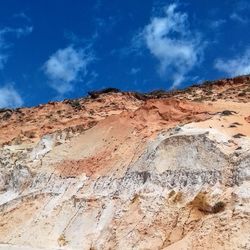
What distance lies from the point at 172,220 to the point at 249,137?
6.26m

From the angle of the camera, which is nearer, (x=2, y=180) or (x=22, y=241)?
(x=22, y=241)

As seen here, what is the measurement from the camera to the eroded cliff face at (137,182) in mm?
24969

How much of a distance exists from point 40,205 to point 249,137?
39.1 ft

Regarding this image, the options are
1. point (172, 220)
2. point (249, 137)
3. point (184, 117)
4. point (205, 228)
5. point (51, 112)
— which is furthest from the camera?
point (51, 112)

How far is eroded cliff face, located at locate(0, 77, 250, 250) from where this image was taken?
25.0m

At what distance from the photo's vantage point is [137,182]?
98.5 feet

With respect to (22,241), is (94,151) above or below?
above

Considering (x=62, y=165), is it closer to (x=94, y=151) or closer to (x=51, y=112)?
(x=94, y=151)

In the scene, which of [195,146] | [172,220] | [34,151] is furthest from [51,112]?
[172,220]

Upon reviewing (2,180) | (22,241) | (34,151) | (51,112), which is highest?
(51,112)

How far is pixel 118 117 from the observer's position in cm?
4025

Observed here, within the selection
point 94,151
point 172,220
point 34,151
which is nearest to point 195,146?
point 172,220

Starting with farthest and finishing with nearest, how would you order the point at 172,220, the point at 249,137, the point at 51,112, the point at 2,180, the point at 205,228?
the point at 51,112
the point at 2,180
the point at 249,137
the point at 172,220
the point at 205,228

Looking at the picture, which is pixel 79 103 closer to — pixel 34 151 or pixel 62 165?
pixel 34 151
